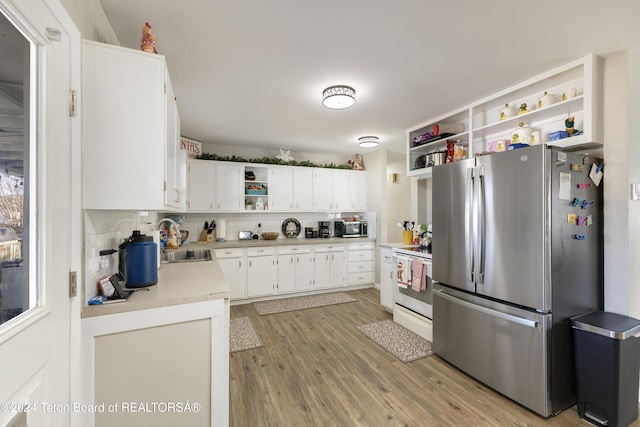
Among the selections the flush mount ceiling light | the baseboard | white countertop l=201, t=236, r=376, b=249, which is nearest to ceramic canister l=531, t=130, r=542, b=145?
the flush mount ceiling light

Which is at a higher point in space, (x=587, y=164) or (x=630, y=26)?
(x=630, y=26)

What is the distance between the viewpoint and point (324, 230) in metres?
5.22

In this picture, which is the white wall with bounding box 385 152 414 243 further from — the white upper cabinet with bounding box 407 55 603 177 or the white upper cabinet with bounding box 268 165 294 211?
the white upper cabinet with bounding box 268 165 294 211

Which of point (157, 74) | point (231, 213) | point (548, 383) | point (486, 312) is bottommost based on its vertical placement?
point (548, 383)

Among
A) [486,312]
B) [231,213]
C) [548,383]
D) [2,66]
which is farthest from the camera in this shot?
[231,213]

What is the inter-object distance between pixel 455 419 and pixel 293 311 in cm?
245

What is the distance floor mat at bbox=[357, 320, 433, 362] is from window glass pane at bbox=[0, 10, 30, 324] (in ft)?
9.02

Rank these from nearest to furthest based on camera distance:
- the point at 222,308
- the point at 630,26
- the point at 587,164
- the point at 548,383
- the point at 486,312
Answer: the point at 222,308, the point at 630,26, the point at 548,383, the point at 587,164, the point at 486,312

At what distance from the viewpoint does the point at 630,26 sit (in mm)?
1701

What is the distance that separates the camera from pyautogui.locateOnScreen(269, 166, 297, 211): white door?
15.6 ft

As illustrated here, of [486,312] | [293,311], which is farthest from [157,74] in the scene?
[293,311]

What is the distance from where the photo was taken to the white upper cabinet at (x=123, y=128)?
1.33 m

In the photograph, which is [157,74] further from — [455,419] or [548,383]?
[548,383]

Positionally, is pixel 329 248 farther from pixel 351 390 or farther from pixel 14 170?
pixel 14 170
